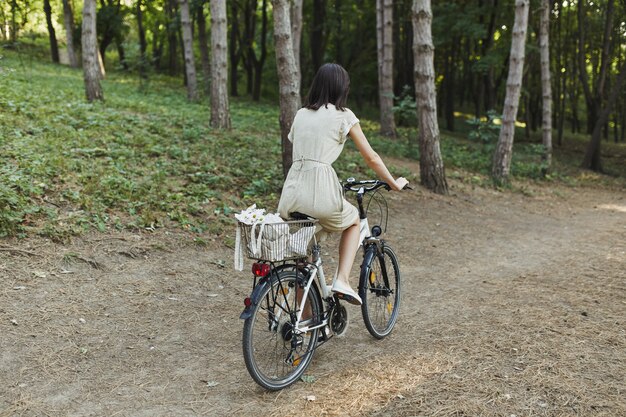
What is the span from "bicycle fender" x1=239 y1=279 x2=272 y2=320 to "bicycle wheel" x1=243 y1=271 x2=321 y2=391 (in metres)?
0.03

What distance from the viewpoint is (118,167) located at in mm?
7797

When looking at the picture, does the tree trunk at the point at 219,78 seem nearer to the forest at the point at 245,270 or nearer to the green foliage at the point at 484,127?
the forest at the point at 245,270

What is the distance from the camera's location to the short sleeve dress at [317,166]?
12.1 ft

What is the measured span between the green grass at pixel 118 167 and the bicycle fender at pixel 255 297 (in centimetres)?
328

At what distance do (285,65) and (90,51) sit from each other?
6.80 meters

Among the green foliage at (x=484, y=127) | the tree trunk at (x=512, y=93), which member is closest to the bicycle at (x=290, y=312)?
the tree trunk at (x=512, y=93)

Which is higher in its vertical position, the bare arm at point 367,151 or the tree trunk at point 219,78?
the tree trunk at point 219,78

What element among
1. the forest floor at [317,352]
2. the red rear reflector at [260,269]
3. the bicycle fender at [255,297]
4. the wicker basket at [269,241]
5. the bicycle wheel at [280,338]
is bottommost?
the forest floor at [317,352]

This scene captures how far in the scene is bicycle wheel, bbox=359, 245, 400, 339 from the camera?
4324 mm

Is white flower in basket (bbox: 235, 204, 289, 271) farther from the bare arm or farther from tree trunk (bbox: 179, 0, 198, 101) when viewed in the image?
tree trunk (bbox: 179, 0, 198, 101)

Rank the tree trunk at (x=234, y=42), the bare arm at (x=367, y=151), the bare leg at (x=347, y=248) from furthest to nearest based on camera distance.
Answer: the tree trunk at (x=234, y=42), the bare leg at (x=347, y=248), the bare arm at (x=367, y=151)

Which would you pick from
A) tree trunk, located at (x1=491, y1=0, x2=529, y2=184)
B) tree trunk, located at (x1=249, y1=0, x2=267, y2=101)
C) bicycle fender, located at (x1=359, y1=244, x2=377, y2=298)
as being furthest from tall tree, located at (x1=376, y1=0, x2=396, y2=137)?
bicycle fender, located at (x1=359, y1=244, x2=377, y2=298)

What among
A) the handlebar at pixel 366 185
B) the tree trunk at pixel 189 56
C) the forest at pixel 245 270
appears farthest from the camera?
the tree trunk at pixel 189 56

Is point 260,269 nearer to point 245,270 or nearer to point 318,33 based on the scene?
point 245,270
